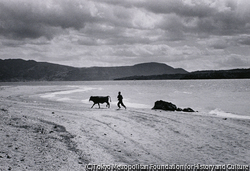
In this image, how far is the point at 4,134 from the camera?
7980 millimetres

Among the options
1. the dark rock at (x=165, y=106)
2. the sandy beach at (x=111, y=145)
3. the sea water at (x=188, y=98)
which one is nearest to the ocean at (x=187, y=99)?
the sea water at (x=188, y=98)

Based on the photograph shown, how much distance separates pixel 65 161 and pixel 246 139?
8540mm

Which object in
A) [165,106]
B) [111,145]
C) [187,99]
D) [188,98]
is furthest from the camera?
[188,98]

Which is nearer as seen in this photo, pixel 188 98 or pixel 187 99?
pixel 187 99

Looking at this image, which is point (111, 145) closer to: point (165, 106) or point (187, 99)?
point (165, 106)

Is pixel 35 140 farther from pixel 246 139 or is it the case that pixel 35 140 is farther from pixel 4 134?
pixel 246 139

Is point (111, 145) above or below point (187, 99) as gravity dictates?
above

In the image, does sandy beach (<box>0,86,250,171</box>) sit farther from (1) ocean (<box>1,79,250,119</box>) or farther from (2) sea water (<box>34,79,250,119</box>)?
(2) sea water (<box>34,79,250,119</box>)

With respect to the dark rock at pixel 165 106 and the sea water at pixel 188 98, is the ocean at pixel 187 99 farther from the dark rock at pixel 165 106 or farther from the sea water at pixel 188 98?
the dark rock at pixel 165 106

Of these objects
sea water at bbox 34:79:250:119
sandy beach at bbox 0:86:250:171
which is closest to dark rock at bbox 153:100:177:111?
sea water at bbox 34:79:250:119

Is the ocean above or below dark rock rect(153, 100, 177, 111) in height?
below

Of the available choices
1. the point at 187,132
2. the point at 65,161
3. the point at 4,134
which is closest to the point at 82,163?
the point at 65,161

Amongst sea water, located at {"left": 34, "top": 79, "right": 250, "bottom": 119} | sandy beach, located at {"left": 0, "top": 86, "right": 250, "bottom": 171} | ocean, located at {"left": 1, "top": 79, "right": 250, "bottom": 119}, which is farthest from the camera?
sea water, located at {"left": 34, "top": 79, "right": 250, "bottom": 119}

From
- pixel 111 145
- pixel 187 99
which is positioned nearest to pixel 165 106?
pixel 111 145
